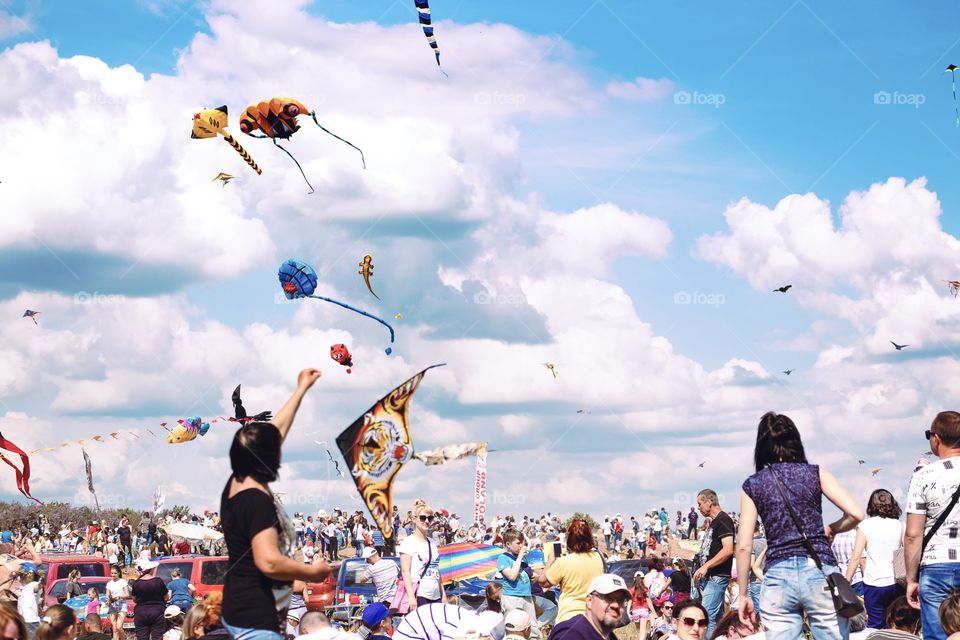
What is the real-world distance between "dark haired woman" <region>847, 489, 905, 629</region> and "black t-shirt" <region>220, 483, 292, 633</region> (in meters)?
6.33

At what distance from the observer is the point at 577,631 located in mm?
6266

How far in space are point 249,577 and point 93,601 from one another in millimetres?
16345

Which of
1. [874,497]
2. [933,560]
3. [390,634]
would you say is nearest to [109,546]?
[390,634]

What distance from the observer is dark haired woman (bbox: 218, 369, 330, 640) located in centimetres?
459

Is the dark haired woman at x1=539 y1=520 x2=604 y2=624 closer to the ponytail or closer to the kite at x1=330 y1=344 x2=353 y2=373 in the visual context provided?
the ponytail

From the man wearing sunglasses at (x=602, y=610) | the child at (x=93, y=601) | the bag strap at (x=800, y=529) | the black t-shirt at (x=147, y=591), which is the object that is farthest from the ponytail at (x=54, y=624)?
the child at (x=93, y=601)

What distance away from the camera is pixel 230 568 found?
473cm

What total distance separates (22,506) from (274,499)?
6707cm

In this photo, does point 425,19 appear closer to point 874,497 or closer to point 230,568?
point 874,497

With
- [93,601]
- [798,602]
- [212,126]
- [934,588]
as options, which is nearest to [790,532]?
[798,602]

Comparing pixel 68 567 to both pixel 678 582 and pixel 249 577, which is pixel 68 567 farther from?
pixel 249 577

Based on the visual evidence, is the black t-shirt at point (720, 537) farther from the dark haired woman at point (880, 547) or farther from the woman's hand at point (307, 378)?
the woman's hand at point (307, 378)

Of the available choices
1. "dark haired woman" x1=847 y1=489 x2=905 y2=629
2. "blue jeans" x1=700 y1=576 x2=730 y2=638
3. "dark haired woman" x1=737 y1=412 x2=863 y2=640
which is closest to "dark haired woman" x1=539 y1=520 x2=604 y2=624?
"dark haired woman" x1=737 y1=412 x2=863 y2=640

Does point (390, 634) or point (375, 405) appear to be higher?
point (375, 405)
